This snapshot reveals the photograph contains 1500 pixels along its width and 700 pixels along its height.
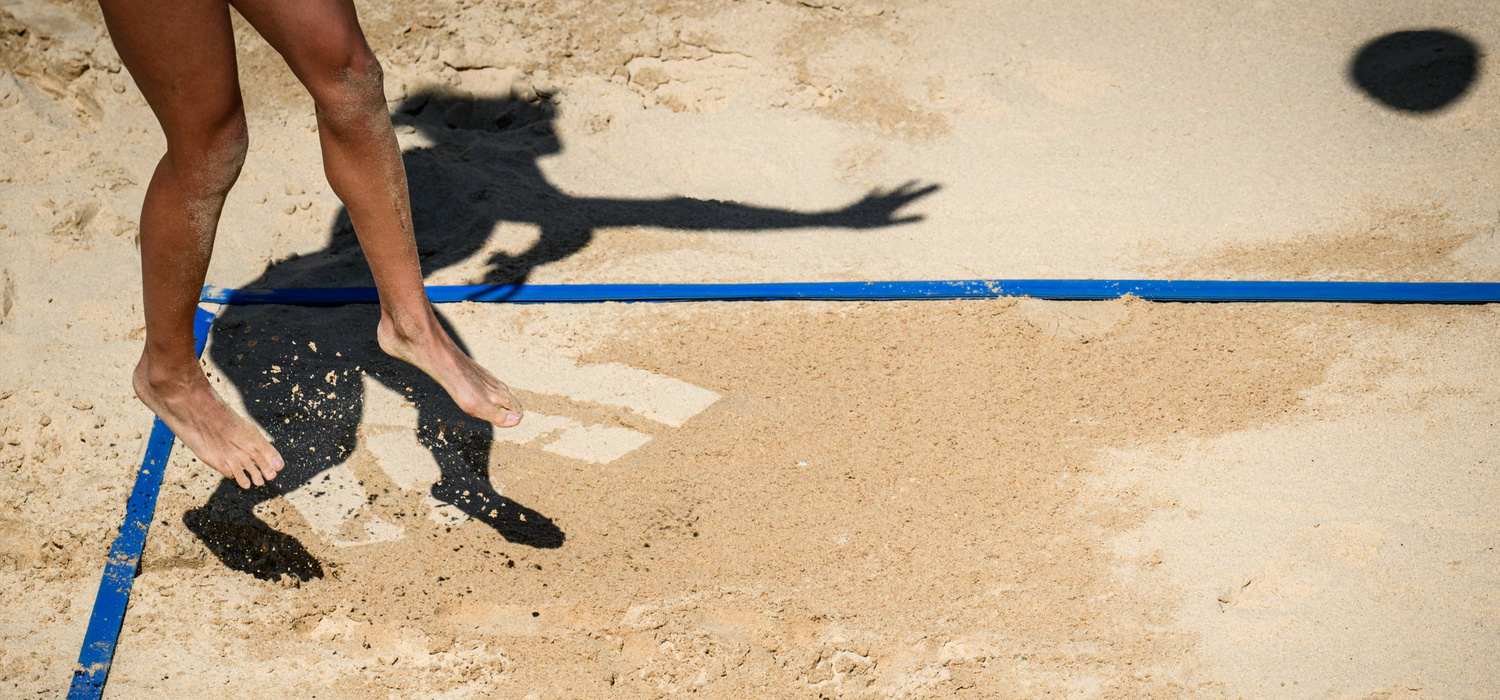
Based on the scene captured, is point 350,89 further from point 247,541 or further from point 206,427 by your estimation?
point 247,541

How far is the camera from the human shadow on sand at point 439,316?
2.17 metres

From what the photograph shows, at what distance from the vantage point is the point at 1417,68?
12.3 ft

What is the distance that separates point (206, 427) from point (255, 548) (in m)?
0.38

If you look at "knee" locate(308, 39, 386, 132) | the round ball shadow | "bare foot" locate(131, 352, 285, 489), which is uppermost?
the round ball shadow

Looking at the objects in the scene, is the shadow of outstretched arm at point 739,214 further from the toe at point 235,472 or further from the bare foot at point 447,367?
the toe at point 235,472

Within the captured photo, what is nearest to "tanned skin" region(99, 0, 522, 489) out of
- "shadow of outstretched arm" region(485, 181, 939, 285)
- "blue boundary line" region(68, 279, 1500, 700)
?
"blue boundary line" region(68, 279, 1500, 700)

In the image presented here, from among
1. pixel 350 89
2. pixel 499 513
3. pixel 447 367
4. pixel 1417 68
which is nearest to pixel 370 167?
pixel 350 89

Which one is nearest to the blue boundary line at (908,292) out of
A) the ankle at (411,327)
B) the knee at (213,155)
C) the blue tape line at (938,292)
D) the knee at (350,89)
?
the blue tape line at (938,292)

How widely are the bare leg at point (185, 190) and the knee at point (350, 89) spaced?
0.41 feet

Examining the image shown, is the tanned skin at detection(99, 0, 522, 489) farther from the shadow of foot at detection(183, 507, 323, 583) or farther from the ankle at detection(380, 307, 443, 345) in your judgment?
the shadow of foot at detection(183, 507, 323, 583)

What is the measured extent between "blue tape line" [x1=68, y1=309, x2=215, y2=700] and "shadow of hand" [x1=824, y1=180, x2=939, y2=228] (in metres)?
2.06

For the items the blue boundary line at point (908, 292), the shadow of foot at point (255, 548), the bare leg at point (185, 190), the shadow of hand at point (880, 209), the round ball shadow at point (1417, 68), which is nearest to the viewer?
the bare leg at point (185, 190)

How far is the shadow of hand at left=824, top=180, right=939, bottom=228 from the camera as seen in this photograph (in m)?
3.33

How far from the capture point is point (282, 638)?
1.92 metres
